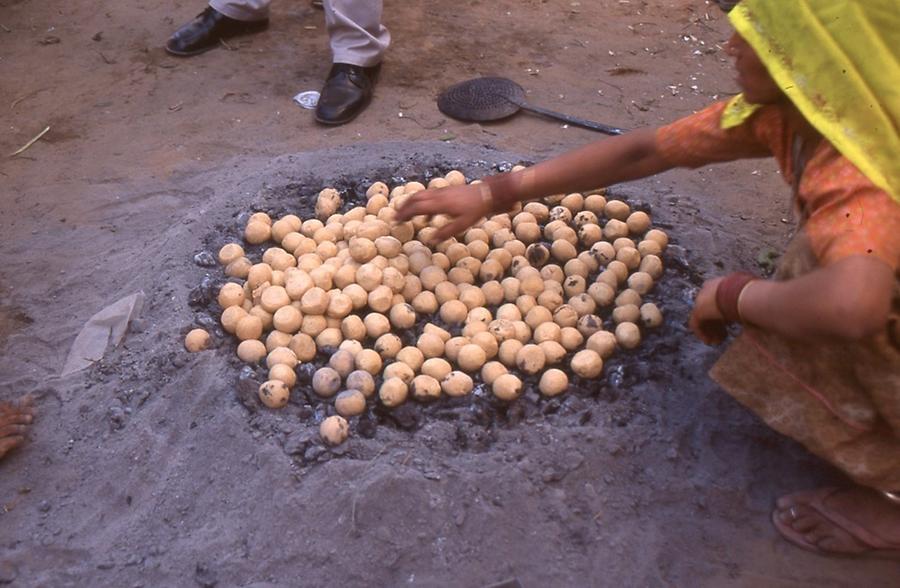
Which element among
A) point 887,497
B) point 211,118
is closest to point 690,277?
point 887,497

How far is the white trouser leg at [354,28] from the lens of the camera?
4211 millimetres

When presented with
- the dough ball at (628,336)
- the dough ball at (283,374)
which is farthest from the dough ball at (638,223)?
the dough ball at (283,374)

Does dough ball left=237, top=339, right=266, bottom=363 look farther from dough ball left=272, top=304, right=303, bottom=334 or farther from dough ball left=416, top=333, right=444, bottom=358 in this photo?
dough ball left=416, top=333, right=444, bottom=358

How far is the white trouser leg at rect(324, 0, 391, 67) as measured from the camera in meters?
4.21

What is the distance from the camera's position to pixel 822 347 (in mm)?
1850

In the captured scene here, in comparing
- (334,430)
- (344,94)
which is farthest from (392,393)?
(344,94)

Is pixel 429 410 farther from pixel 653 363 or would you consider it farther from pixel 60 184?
pixel 60 184

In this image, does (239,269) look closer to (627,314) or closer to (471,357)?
(471,357)

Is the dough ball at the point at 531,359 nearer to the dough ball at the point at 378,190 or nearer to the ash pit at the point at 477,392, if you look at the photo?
the ash pit at the point at 477,392

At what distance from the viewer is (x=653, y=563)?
1976 millimetres

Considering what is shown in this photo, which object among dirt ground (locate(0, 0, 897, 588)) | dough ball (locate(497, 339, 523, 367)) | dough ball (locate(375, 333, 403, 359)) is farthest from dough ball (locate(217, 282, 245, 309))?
dough ball (locate(497, 339, 523, 367))

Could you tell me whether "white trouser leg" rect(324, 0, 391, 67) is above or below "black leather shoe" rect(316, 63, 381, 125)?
above

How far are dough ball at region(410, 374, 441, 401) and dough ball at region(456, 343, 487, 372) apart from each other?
119 mm

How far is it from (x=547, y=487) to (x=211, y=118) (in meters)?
2.94
